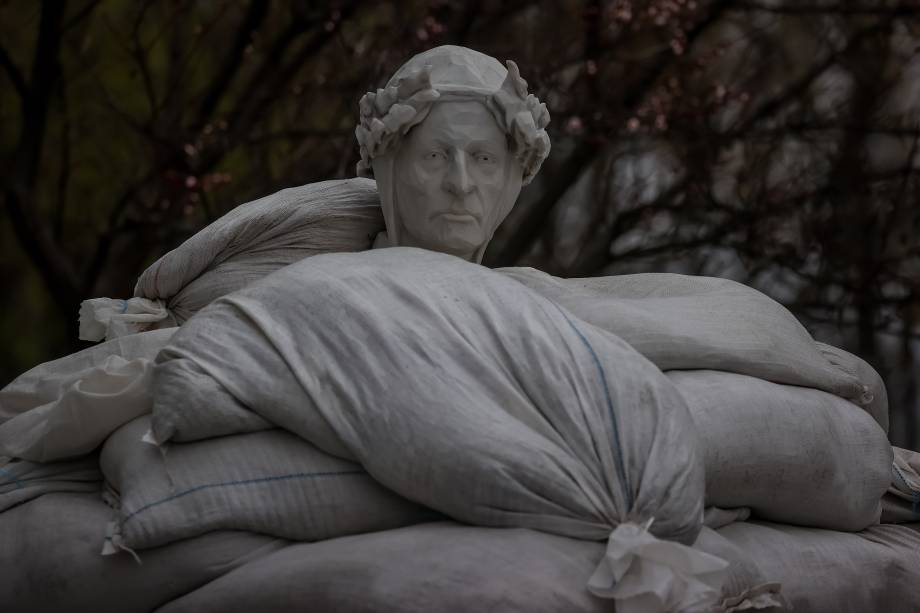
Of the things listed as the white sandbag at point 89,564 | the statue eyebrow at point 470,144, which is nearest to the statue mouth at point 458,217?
the statue eyebrow at point 470,144

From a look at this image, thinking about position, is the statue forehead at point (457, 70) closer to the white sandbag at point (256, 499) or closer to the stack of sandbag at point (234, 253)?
the stack of sandbag at point (234, 253)

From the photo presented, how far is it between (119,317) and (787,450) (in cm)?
166

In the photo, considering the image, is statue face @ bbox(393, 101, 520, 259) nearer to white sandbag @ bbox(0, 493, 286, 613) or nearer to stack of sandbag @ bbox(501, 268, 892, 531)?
stack of sandbag @ bbox(501, 268, 892, 531)

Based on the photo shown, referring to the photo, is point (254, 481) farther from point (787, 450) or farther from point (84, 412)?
point (787, 450)

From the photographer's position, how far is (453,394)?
362 cm

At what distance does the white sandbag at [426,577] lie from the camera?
333 cm

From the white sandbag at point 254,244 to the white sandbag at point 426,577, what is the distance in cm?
127

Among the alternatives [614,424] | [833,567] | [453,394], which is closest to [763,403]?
[833,567]

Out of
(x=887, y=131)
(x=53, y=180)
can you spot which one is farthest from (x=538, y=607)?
(x=53, y=180)

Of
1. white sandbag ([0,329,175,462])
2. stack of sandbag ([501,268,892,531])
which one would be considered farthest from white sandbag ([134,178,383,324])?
stack of sandbag ([501,268,892,531])

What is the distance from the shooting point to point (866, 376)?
4645 mm

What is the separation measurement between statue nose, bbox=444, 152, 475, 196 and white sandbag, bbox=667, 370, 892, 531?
0.68 m

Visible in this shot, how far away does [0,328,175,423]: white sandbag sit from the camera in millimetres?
4430

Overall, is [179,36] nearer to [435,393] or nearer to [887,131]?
[887,131]
